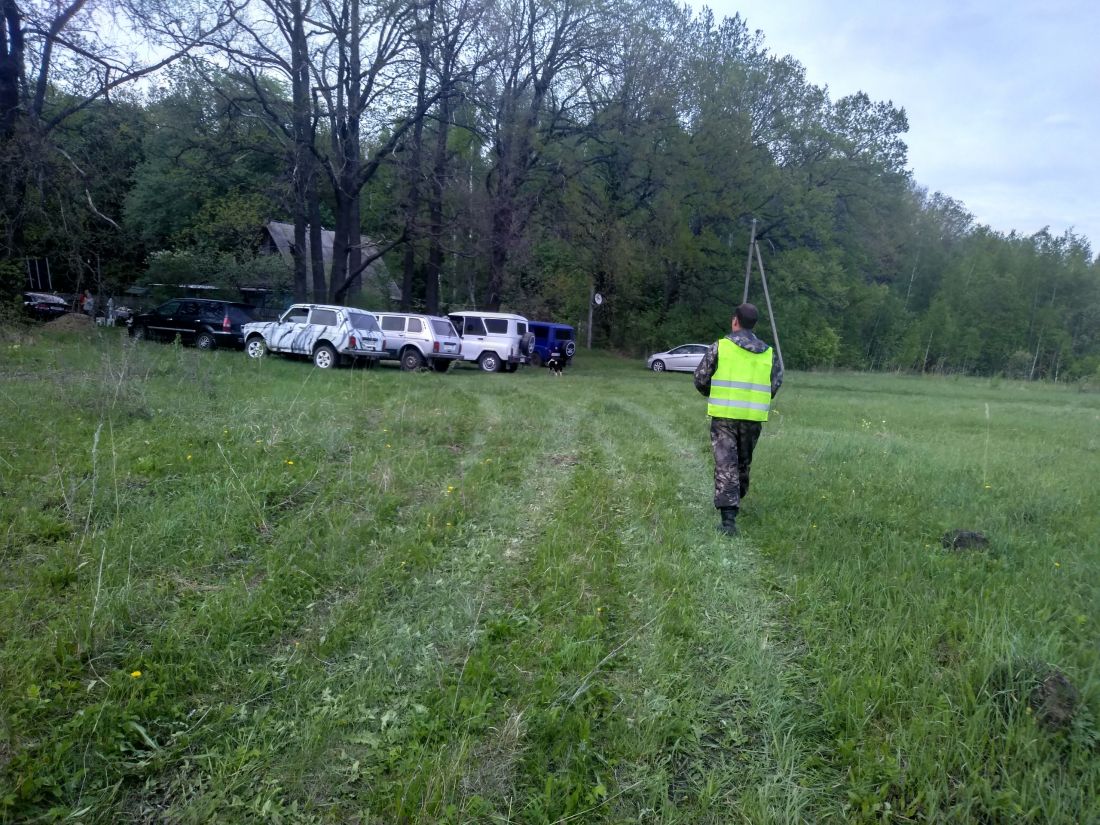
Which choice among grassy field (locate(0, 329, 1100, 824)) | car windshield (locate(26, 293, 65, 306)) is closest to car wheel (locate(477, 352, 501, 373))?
grassy field (locate(0, 329, 1100, 824))

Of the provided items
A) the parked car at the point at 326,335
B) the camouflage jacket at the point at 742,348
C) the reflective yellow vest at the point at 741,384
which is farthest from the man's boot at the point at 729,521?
the parked car at the point at 326,335

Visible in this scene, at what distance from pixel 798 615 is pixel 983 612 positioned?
1013 mm

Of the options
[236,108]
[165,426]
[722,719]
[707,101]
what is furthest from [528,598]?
[707,101]

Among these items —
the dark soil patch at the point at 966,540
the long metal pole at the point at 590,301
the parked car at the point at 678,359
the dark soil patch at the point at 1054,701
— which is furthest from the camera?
the long metal pole at the point at 590,301

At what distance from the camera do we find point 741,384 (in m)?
5.90

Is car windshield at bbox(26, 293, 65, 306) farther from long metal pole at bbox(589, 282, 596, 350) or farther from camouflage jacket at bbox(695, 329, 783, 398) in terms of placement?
camouflage jacket at bbox(695, 329, 783, 398)

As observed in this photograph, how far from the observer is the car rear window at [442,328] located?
22.2 meters

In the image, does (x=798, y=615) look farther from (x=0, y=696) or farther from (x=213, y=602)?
(x=0, y=696)

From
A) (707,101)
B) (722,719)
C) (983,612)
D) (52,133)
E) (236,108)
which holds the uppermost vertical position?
(707,101)

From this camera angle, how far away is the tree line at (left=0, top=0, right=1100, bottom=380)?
19828mm

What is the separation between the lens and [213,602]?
3.92 metres

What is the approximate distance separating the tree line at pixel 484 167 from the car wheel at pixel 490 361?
4.98 meters

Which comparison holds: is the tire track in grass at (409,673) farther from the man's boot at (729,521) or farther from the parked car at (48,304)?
the parked car at (48,304)

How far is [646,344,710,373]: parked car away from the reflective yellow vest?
92.5 feet
